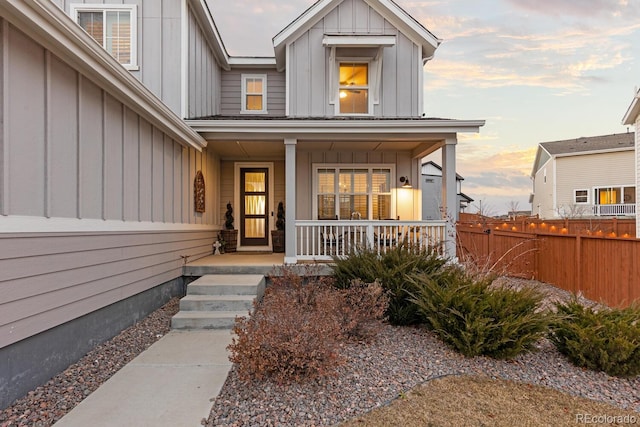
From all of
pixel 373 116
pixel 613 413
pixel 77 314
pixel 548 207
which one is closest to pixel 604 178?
pixel 548 207

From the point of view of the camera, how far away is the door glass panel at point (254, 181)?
374 inches

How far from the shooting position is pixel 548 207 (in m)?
23.3

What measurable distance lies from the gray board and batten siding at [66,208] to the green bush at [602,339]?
5112 millimetres

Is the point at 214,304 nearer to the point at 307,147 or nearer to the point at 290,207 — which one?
the point at 290,207

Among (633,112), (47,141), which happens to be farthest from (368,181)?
(633,112)

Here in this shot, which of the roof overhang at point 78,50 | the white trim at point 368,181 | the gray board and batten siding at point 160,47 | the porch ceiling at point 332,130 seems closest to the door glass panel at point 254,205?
the white trim at point 368,181

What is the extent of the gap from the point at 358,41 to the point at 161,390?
7955mm

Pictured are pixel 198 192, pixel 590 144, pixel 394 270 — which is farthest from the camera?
pixel 590 144

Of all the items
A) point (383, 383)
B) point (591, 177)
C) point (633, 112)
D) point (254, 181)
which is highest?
point (633, 112)

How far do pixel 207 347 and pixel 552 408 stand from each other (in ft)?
11.5

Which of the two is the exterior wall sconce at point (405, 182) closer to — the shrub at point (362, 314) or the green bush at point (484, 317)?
the green bush at point (484, 317)

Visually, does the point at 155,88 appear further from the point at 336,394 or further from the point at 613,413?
the point at 613,413

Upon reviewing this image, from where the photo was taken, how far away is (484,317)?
3668 mm
